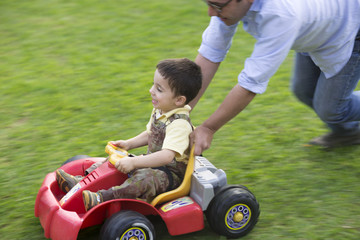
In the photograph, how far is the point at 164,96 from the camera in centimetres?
310

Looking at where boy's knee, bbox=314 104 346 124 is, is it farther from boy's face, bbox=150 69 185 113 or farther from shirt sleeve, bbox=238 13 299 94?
boy's face, bbox=150 69 185 113

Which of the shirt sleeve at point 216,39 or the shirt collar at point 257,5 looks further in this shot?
the shirt sleeve at point 216,39

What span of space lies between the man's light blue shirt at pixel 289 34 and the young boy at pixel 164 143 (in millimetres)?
337

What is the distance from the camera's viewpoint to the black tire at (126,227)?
2891 mm

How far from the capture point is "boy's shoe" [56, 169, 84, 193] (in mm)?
3307

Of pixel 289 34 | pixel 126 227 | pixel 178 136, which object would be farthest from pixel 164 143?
pixel 289 34

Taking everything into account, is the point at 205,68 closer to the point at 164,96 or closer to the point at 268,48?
the point at 164,96

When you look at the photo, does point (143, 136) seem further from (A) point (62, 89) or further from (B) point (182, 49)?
(B) point (182, 49)

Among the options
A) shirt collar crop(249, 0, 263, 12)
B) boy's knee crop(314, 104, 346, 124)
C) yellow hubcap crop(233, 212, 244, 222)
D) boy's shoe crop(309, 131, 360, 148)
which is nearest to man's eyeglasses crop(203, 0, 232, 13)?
shirt collar crop(249, 0, 263, 12)

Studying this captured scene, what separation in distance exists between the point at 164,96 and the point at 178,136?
0.79 feet

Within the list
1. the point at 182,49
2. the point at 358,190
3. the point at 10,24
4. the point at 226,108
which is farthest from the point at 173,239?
the point at 10,24

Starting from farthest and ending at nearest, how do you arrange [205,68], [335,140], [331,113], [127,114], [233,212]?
1. [127,114]
2. [335,140]
3. [331,113]
4. [205,68]
5. [233,212]

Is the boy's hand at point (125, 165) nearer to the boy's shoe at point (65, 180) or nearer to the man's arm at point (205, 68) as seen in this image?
the boy's shoe at point (65, 180)

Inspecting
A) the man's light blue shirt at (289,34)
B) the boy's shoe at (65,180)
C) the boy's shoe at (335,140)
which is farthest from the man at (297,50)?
the boy's shoe at (65,180)
